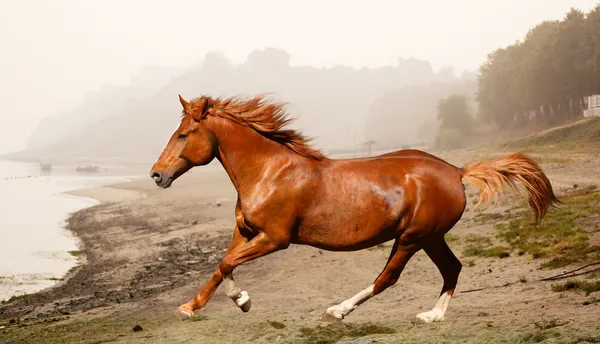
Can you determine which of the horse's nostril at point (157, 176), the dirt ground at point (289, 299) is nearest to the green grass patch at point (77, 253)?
the dirt ground at point (289, 299)

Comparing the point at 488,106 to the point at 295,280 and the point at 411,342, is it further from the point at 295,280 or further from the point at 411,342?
the point at 411,342

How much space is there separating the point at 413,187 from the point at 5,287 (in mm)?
19949

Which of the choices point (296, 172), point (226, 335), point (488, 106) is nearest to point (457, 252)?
point (226, 335)

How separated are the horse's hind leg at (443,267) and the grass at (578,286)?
139 inches

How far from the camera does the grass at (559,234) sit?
14.9 metres

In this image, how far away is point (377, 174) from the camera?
24.5 ft

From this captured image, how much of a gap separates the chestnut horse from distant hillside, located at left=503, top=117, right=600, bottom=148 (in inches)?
1650

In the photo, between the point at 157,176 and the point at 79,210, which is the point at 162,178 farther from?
the point at 79,210

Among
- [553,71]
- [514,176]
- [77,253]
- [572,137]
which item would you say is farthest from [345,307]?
[553,71]

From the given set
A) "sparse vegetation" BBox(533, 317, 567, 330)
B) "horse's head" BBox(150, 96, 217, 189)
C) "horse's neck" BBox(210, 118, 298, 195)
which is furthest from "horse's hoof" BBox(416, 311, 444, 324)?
"horse's head" BBox(150, 96, 217, 189)

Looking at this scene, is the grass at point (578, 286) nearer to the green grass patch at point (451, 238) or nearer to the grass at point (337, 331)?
the grass at point (337, 331)

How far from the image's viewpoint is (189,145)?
23.7 feet

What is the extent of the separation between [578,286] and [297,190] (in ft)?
20.6

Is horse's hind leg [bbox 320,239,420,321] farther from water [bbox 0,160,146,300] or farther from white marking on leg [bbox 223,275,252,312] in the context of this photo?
water [bbox 0,160,146,300]
